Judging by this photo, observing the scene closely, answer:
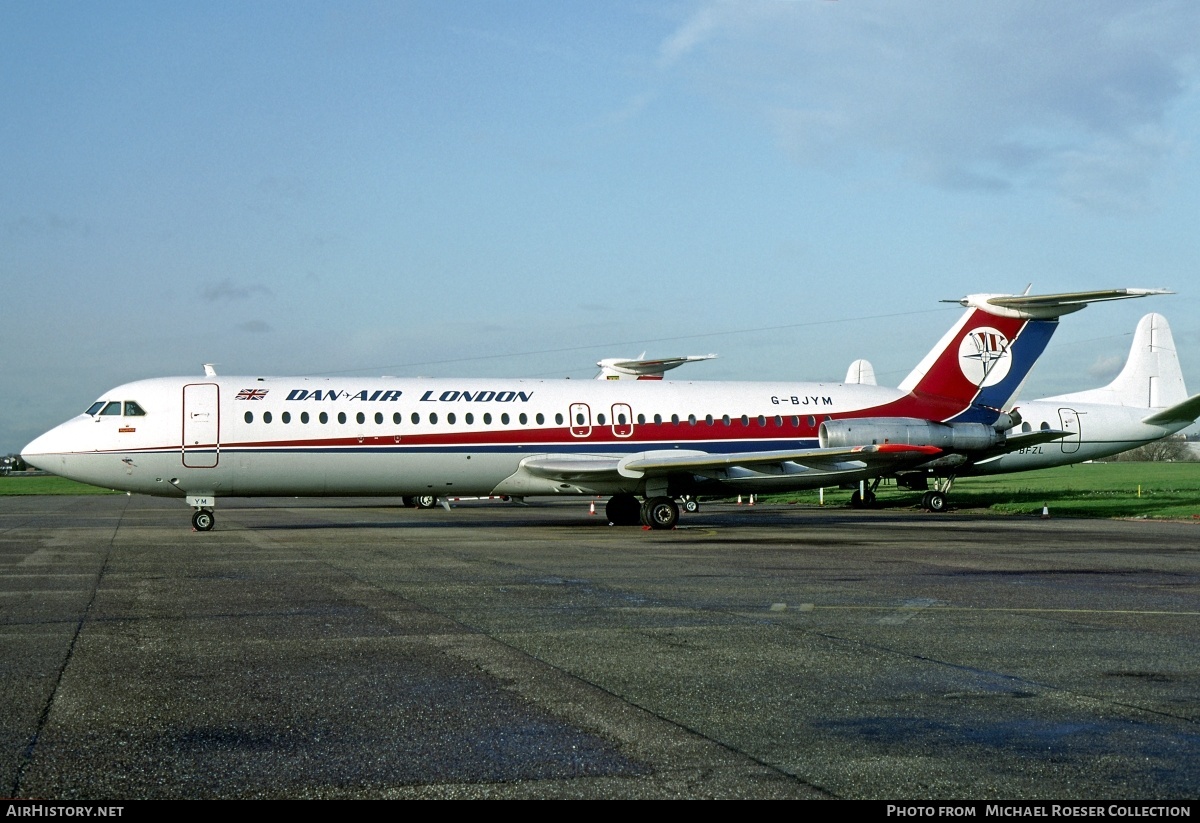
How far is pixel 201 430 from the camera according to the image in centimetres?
2592

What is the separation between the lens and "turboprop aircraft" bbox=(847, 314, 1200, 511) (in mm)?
41500

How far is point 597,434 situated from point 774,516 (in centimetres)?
928

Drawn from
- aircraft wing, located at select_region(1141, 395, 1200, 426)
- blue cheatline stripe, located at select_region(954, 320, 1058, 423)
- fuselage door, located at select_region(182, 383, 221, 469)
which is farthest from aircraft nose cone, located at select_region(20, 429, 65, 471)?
aircraft wing, located at select_region(1141, 395, 1200, 426)

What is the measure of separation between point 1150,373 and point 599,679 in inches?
1640

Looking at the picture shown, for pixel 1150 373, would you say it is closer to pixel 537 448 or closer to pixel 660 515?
pixel 660 515

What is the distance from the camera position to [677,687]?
Result: 775cm

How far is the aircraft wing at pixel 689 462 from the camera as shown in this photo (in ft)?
91.3

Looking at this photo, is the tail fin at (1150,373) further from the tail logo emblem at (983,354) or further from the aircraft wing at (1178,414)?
the tail logo emblem at (983,354)

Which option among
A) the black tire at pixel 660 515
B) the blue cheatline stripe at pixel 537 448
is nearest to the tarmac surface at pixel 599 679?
→ the blue cheatline stripe at pixel 537 448

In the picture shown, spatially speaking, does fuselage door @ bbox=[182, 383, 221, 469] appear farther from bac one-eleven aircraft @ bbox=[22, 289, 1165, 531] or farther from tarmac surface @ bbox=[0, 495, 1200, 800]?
tarmac surface @ bbox=[0, 495, 1200, 800]

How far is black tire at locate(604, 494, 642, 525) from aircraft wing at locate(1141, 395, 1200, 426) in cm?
2173

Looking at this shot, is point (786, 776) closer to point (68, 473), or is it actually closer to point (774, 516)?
point (68, 473)

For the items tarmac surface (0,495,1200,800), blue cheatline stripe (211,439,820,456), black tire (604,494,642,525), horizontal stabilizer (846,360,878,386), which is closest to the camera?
tarmac surface (0,495,1200,800)

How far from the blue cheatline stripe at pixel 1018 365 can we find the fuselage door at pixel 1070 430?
10.6 m
